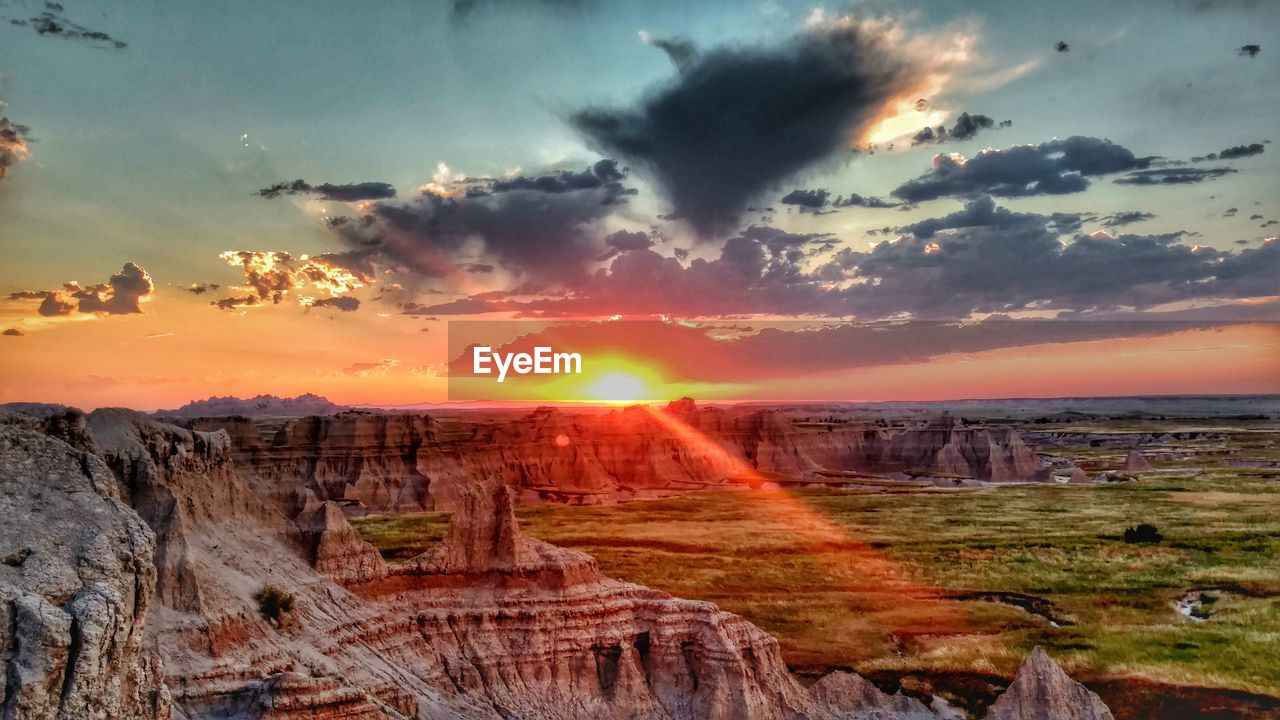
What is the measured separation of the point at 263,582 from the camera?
19.8 meters

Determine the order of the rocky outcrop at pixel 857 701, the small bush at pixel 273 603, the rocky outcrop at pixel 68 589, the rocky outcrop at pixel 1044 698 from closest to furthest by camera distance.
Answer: the rocky outcrop at pixel 68 589 → the small bush at pixel 273 603 → the rocky outcrop at pixel 1044 698 → the rocky outcrop at pixel 857 701

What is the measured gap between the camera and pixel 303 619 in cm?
1995

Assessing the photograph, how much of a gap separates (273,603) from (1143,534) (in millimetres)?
68565

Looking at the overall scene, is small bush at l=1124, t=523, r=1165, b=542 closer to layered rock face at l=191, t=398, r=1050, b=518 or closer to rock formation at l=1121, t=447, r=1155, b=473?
layered rock face at l=191, t=398, r=1050, b=518

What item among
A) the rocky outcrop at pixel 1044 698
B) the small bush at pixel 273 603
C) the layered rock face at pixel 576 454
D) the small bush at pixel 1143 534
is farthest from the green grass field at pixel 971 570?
the small bush at pixel 273 603

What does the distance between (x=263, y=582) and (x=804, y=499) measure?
90.8 meters

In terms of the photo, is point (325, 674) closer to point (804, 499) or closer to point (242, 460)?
point (242, 460)

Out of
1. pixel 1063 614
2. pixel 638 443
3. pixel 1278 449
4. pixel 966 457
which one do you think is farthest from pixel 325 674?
pixel 1278 449

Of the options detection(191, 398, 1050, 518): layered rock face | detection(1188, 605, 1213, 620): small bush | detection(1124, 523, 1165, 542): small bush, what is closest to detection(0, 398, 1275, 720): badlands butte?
detection(1188, 605, 1213, 620): small bush

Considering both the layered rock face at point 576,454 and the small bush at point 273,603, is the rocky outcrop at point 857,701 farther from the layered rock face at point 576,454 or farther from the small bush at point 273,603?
the layered rock face at point 576,454

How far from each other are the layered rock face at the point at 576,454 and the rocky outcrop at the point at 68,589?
4282cm

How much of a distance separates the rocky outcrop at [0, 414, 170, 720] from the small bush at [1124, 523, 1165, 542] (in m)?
71.7

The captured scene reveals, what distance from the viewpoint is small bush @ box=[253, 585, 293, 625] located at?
61.0ft

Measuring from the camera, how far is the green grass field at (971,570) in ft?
128
